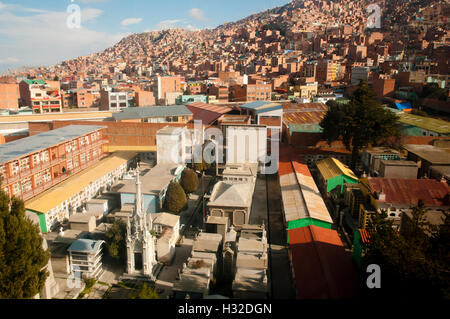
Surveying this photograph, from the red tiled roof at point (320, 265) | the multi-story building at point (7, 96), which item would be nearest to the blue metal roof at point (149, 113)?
the red tiled roof at point (320, 265)

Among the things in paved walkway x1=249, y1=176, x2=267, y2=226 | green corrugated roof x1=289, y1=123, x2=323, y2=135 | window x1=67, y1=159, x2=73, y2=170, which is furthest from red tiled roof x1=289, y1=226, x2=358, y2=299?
green corrugated roof x1=289, y1=123, x2=323, y2=135

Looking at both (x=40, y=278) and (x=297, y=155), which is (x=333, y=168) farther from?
(x=40, y=278)

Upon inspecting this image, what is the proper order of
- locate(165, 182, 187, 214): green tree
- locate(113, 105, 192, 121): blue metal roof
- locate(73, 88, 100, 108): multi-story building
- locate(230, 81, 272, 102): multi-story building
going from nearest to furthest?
1. locate(165, 182, 187, 214): green tree
2. locate(113, 105, 192, 121): blue metal roof
3. locate(230, 81, 272, 102): multi-story building
4. locate(73, 88, 100, 108): multi-story building

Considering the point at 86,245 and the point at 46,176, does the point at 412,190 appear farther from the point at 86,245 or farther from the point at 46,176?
the point at 46,176

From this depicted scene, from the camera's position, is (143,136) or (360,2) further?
(360,2)

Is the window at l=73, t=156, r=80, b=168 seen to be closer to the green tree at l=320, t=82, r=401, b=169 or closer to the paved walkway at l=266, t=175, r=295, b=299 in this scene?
the paved walkway at l=266, t=175, r=295, b=299
